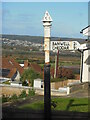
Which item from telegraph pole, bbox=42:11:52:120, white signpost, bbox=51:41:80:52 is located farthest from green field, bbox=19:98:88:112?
white signpost, bbox=51:41:80:52

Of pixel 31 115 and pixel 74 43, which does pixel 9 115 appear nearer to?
pixel 31 115

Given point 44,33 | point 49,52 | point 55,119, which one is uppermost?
point 44,33

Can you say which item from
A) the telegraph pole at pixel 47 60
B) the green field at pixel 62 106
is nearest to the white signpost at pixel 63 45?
the telegraph pole at pixel 47 60

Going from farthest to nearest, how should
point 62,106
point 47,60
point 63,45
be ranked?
point 62,106
point 63,45
point 47,60

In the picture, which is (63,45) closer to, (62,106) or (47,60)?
(47,60)

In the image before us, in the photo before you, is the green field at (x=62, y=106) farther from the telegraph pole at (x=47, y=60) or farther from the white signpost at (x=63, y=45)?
the white signpost at (x=63, y=45)

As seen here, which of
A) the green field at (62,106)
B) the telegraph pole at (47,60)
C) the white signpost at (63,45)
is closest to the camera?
the telegraph pole at (47,60)

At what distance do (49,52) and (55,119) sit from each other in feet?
7.63

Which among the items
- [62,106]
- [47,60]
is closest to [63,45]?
[47,60]

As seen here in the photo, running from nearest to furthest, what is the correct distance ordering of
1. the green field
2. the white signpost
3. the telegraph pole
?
the telegraph pole < the white signpost < the green field

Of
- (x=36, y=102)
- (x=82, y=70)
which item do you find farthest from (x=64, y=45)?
(x=82, y=70)

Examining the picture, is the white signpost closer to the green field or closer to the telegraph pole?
the telegraph pole

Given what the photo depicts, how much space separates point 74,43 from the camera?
591cm

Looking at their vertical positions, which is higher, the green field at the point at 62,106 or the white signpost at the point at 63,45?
the white signpost at the point at 63,45
